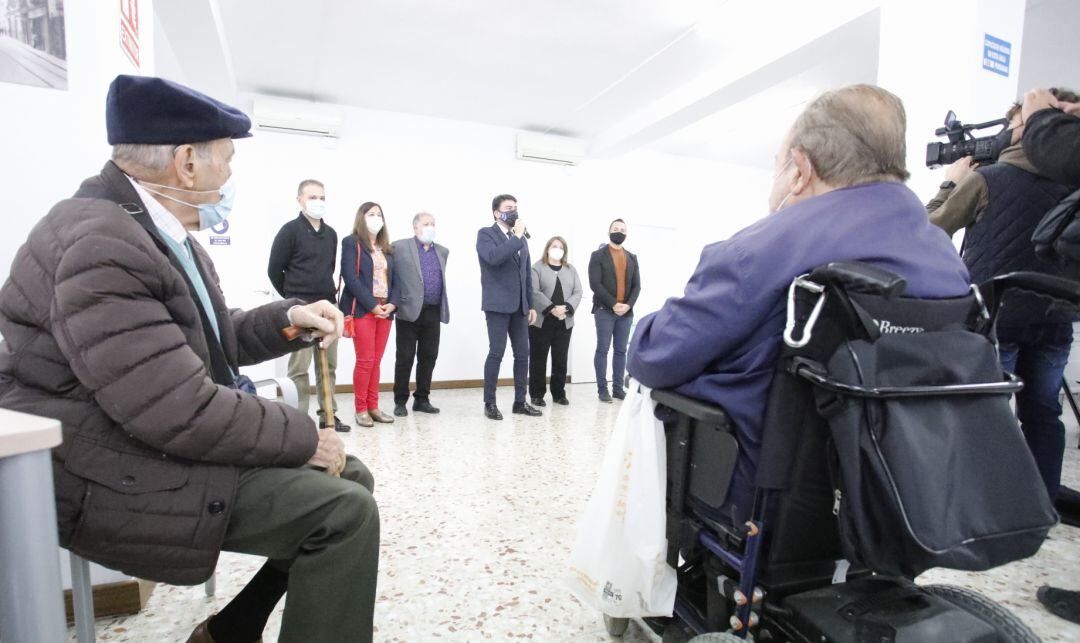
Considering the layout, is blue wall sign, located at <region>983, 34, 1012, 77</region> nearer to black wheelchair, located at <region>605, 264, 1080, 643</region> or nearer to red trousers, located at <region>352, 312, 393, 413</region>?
black wheelchair, located at <region>605, 264, 1080, 643</region>

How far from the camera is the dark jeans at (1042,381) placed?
166 centimetres

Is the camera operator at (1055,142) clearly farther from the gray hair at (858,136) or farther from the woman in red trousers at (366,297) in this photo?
the woman in red trousers at (366,297)

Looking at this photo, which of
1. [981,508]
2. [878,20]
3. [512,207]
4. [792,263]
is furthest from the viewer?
[512,207]

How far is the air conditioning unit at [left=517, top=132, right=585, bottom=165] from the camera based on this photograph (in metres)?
5.02

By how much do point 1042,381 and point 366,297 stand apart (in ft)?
10.4

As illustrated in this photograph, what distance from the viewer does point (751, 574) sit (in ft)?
2.75

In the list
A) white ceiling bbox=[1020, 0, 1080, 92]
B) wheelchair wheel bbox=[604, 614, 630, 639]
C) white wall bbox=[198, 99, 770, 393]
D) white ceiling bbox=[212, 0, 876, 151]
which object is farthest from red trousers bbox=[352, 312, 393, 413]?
white ceiling bbox=[1020, 0, 1080, 92]

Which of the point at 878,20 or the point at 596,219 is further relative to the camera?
the point at 596,219

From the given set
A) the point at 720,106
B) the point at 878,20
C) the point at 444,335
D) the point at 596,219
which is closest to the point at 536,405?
the point at 444,335

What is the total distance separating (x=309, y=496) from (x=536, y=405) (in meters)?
3.19

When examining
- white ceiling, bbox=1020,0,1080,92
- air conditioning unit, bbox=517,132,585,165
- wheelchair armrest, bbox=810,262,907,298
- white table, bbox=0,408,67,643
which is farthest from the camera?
air conditioning unit, bbox=517,132,585,165

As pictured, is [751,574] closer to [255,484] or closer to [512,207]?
[255,484]

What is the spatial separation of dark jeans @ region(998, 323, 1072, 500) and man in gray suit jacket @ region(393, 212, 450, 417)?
292 cm

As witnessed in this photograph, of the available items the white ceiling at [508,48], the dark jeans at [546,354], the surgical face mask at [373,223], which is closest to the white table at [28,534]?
the surgical face mask at [373,223]
